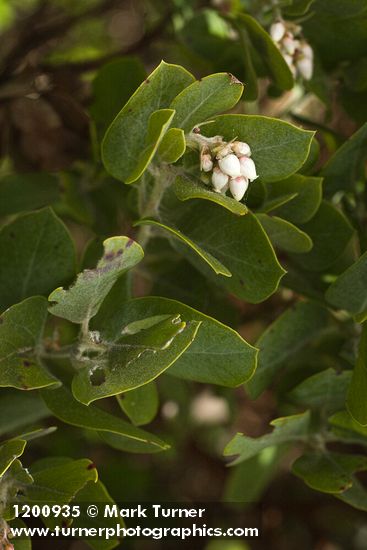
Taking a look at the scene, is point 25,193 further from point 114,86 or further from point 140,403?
point 140,403

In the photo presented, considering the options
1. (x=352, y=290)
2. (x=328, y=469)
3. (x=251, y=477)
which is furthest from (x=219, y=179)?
(x=251, y=477)

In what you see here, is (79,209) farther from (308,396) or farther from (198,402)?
(198,402)

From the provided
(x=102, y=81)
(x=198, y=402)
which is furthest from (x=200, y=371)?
(x=198, y=402)

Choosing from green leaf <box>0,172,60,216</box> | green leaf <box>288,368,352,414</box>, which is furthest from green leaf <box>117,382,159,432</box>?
green leaf <box>0,172,60,216</box>

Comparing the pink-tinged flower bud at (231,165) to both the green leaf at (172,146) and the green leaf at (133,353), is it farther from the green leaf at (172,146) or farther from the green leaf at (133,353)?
the green leaf at (133,353)

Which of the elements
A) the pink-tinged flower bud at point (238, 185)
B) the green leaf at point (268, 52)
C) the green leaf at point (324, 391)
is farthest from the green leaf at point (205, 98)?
the green leaf at point (324, 391)

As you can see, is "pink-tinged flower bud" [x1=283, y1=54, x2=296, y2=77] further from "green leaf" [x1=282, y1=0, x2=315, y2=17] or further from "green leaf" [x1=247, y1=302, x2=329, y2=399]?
"green leaf" [x1=247, y1=302, x2=329, y2=399]

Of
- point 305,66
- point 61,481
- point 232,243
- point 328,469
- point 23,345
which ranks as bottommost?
point 328,469
